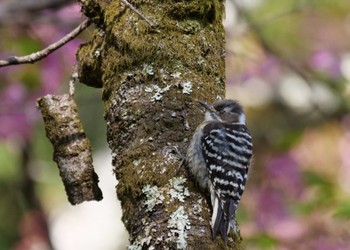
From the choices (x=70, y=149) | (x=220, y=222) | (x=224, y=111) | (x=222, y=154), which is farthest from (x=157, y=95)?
(x=224, y=111)

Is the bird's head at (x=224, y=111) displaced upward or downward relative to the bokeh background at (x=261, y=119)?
downward

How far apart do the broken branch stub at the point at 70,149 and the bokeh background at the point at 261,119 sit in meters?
1.60

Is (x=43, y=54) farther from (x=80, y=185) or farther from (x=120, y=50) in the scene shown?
(x=80, y=185)

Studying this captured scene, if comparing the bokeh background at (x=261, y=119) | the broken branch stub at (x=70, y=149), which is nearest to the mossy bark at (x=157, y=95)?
the broken branch stub at (x=70, y=149)

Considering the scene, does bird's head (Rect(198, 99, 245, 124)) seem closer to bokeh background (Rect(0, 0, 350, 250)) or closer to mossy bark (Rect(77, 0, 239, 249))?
mossy bark (Rect(77, 0, 239, 249))

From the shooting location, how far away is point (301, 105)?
864 centimetres

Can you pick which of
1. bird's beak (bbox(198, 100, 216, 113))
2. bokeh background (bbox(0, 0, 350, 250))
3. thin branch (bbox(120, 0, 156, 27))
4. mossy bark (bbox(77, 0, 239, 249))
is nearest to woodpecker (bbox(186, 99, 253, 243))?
bird's beak (bbox(198, 100, 216, 113))

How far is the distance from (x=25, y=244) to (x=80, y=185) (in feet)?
16.8

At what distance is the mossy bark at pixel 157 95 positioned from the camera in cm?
290

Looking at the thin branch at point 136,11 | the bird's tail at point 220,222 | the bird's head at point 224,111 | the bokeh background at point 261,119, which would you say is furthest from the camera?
the bokeh background at point 261,119

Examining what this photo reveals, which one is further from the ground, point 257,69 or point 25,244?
point 257,69

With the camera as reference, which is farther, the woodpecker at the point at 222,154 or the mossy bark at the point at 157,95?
the woodpecker at the point at 222,154

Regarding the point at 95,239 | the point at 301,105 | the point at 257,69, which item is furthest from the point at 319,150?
the point at 95,239

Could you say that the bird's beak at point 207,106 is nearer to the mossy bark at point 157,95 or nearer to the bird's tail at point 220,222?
the mossy bark at point 157,95
